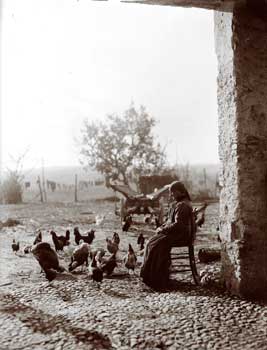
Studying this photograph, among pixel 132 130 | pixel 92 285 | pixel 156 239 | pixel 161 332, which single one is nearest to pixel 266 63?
pixel 156 239

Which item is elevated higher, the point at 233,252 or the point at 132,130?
the point at 132,130

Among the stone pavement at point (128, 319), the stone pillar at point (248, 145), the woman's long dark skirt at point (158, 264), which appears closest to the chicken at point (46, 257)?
the stone pavement at point (128, 319)

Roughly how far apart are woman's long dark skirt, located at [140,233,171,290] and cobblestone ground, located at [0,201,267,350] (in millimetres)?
189

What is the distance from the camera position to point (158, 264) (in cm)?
671

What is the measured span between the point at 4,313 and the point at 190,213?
10.6 feet

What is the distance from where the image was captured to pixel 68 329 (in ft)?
16.0

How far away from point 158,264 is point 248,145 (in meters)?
2.45

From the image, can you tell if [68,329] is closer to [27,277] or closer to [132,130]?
[27,277]

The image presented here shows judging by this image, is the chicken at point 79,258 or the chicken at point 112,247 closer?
the chicken at point 79,258

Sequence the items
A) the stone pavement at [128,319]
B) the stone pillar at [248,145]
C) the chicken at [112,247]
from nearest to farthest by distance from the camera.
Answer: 1. the stone pavement at [128,319]
2. the stone pillar at [248,145]
3. the chicken at [112,247]

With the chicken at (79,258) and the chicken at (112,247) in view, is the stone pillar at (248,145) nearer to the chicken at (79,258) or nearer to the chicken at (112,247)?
the chicken at (79,258)

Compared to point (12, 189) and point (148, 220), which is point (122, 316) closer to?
point (148, 220)

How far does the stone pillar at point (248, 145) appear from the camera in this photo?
5758 mm

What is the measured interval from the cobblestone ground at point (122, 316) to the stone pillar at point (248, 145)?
0.57 meters
